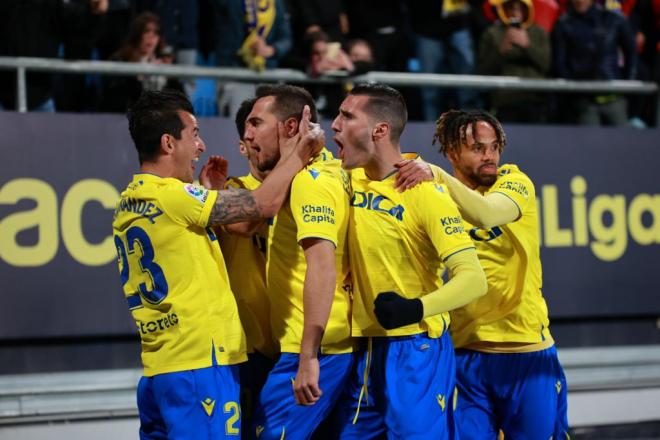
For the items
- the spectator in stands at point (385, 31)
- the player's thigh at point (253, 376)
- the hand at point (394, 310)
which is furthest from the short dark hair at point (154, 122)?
the spectator in stands at point (385, 31)

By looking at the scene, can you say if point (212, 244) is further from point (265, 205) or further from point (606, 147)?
point (606, 147)

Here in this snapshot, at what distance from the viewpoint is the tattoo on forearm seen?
471 cm

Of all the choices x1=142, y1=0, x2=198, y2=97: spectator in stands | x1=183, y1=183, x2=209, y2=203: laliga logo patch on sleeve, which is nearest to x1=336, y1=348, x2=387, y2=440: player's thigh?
x1=183, y1=183, x2=209, y2=203: laliga logo patch on sleeve

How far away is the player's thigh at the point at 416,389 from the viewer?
4691 millimetres

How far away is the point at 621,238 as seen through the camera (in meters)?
9.48

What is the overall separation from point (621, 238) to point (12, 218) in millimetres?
5267

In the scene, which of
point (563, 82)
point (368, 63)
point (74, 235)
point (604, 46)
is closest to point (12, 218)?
point (74, 235)

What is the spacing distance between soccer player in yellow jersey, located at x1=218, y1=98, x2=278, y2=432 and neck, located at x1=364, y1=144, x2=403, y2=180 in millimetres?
552

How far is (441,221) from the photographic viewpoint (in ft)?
15.2

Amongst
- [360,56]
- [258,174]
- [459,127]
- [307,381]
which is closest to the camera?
[307,381]

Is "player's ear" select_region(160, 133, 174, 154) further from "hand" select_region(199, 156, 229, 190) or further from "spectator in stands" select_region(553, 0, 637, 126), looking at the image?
"spectator in stands" select_region(553, 0, 637, 126)

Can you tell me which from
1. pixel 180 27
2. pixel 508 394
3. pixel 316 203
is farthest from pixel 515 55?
pixel 316 203

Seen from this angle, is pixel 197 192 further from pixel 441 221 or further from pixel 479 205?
pixel 479 205

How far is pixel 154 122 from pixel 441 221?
1.40 m
